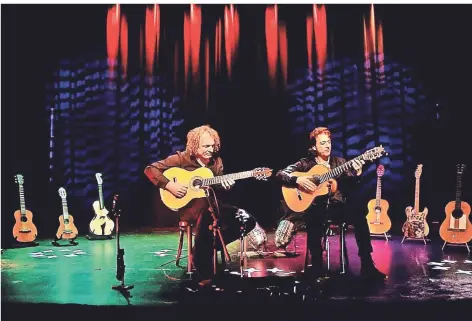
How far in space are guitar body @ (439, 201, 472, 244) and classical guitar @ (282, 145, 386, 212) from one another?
2.00 metres

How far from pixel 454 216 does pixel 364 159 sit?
84.2 inches

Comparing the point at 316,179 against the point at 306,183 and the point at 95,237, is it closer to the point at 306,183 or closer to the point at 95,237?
the point at 306,183

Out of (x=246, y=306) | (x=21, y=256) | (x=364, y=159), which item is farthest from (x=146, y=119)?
(x=246, y=306)

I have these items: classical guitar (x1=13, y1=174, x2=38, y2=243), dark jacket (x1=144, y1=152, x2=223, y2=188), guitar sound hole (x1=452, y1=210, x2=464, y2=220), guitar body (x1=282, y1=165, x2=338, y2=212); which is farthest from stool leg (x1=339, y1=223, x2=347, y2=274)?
classical guitar (x1=13, y1=174, x2=38, y2=243)

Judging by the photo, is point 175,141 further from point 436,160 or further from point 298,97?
point 436,160

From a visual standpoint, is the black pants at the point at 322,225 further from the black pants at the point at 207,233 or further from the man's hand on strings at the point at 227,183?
the man's hand on strings at the point at 227,183

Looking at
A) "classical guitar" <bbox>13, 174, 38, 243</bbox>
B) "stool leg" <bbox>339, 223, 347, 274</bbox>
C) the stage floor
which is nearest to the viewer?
the stage floor

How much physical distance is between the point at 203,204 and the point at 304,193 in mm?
943

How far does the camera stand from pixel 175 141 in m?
8.48

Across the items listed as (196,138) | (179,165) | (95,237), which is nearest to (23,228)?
(95,237)

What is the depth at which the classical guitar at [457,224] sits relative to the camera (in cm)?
602

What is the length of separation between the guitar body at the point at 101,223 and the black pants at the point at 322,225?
383 cm

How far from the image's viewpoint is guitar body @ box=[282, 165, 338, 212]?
477 centimetres

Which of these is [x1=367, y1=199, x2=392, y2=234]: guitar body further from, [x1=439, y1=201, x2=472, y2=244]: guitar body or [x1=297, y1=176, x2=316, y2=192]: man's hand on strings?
[x1=297, y1=176, x2=316, y2=192]: man's hand on strings
